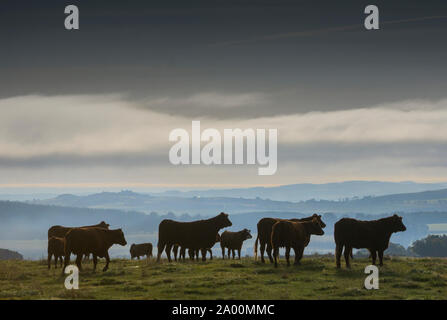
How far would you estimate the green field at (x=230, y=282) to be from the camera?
2023 centimetres

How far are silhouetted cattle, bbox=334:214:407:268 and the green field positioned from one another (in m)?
0.94

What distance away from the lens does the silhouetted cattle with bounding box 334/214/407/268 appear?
88.0ft

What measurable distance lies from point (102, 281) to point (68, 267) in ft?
12.8

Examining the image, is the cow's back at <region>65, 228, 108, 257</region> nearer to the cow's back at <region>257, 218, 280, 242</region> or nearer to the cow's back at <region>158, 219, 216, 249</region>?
the cow's back at <region>158, 219, 216, 249</region>

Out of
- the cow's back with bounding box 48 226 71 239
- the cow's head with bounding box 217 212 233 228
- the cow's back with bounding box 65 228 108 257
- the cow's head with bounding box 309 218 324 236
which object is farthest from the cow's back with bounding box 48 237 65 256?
the cow's head with bounding box 309 218 324 236

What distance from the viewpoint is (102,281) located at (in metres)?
22.8

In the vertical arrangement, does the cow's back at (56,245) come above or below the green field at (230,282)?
above

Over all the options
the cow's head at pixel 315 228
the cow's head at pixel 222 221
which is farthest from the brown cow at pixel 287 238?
the cow's head at pixel 222 221

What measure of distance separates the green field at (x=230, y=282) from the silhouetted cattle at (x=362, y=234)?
94 centimetres

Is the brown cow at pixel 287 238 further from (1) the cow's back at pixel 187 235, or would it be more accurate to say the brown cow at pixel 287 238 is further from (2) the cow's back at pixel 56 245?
(2) the cow's back at pixel 56 245

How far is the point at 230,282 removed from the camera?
74.5 feet

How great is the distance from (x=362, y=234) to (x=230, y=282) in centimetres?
770
